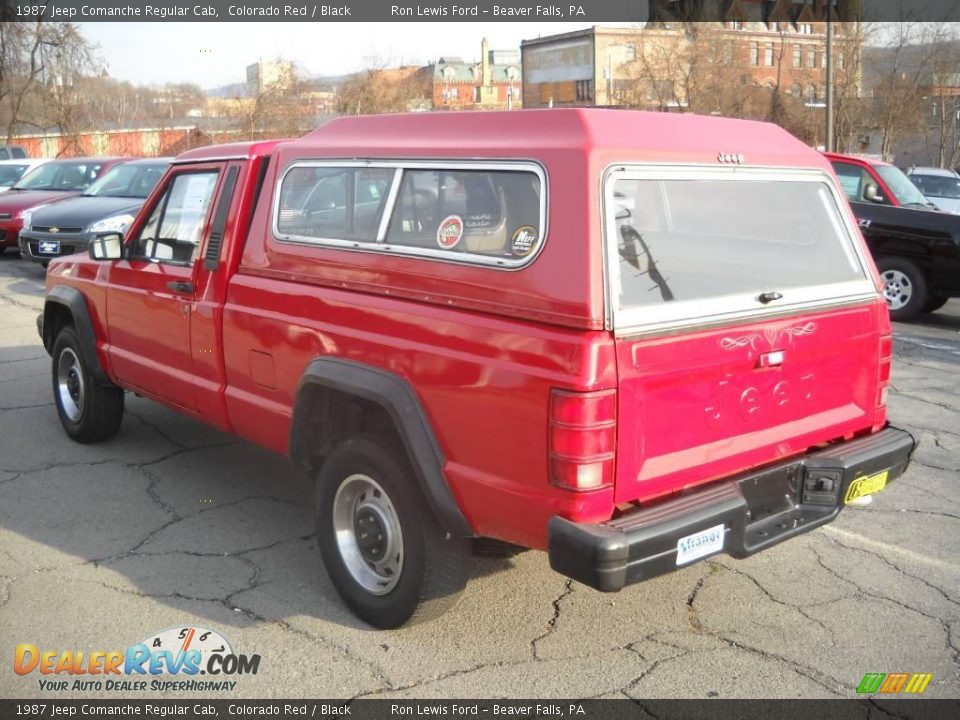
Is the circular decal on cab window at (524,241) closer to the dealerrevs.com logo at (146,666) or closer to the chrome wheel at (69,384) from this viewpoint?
the dealerrevs.com logo at (146,666)

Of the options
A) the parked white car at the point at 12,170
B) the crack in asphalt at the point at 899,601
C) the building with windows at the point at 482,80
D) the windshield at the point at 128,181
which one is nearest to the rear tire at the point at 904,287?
the crack in asphalt at the point at 899,601

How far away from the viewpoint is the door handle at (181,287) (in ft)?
15.2

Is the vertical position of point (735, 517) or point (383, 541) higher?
point (735, 517)

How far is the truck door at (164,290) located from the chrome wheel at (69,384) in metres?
0.76

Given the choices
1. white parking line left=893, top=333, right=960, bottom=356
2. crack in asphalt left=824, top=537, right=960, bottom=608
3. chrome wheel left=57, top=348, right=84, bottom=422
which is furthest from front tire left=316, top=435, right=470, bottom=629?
white parking line left=893, top=333, right=960, bottom=356

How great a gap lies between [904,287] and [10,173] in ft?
55.4

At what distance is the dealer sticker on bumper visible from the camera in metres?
3.02

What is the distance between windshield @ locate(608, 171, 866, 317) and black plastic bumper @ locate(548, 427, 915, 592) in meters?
0.64

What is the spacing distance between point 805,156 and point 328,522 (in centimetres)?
254

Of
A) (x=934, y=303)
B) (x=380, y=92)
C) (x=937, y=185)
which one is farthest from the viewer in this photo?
(x=380, y=92)

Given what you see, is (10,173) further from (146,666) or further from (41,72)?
(41,72)

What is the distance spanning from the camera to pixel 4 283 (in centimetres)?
1269

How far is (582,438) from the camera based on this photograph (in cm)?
285

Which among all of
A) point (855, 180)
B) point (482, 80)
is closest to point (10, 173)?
point (855, 180)
